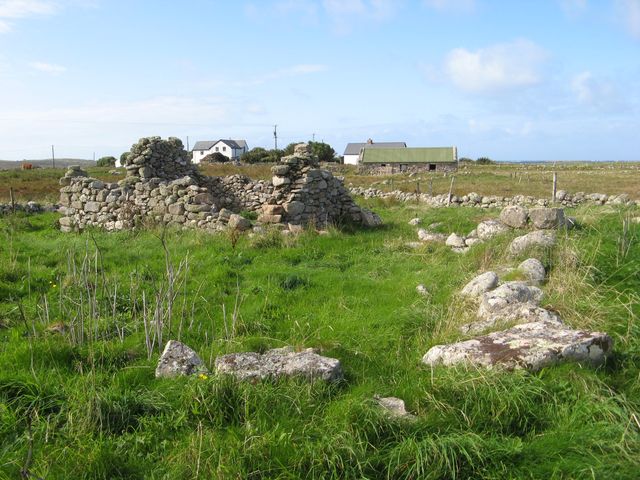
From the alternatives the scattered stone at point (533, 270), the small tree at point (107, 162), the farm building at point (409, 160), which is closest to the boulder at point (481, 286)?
the scattered stone at point (533, 270)

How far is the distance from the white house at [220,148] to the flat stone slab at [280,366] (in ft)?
328

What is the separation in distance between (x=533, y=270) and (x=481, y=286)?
102cm

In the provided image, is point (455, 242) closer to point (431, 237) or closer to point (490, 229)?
point (490, 229)

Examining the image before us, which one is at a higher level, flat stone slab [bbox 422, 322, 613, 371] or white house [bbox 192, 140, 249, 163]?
white house [bbox 192, 140, 249, 163]

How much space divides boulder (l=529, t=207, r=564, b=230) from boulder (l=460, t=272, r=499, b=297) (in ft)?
14.4

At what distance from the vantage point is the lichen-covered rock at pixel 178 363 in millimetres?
4988

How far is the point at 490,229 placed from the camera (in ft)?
39.2

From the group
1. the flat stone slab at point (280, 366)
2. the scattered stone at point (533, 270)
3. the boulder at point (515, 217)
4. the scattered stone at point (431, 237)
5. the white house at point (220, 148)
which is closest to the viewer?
the flat stone slab at point (280, 366)

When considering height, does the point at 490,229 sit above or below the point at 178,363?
above

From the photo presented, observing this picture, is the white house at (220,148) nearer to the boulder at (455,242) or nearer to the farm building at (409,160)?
the farm building at (409,160)

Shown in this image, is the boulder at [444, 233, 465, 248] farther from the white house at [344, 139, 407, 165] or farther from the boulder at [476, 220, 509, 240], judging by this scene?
the white house at [344, 139, 407, 165]

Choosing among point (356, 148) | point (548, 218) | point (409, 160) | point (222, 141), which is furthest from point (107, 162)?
point (548, 218)

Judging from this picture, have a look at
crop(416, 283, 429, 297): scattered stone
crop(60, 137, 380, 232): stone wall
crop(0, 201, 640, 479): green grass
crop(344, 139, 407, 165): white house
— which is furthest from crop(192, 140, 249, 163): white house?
crop(0, 201, 640, 479): green grass

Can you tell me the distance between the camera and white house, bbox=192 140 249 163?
343 ft
